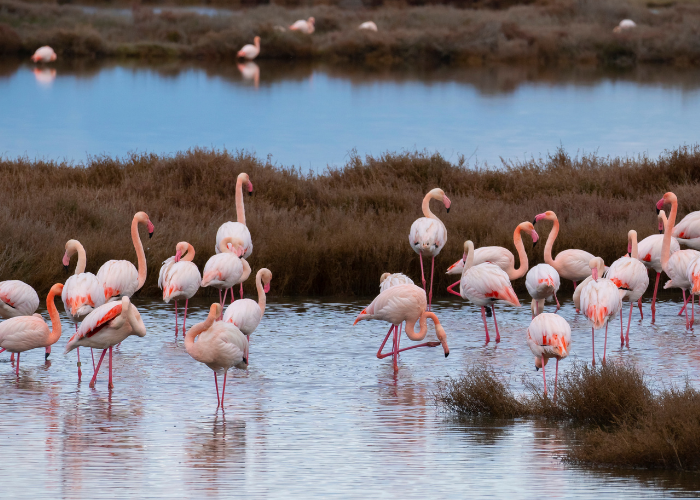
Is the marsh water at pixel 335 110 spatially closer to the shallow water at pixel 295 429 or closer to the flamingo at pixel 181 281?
the flamingo at pixel 181 281

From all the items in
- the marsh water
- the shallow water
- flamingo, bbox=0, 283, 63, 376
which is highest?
the marsh water

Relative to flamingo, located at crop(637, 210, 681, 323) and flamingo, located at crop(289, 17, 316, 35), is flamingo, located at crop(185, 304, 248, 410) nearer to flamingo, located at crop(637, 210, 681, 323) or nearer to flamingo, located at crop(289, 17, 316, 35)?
flamingo, located at crop(637, 210, 681, 323)

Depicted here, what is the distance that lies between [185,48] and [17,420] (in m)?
45.0

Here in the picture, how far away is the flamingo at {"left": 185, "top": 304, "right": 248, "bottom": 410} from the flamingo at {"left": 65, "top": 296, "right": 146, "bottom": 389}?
0.55 meters

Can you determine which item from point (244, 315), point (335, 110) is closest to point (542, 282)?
point (244, 315)

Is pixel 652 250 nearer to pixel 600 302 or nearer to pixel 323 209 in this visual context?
pixel 600 302

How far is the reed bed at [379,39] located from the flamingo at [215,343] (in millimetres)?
43204

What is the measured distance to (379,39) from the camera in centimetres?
5050

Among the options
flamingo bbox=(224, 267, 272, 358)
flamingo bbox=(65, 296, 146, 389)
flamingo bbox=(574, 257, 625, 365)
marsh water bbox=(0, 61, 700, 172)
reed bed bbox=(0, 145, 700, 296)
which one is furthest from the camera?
marsh water bbox=(0, 61, 700, 172)

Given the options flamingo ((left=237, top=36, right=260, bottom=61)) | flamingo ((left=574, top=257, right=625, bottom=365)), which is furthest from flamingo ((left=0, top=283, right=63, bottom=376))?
flamingo ((left=237, top=36, right=260, bottom=61))

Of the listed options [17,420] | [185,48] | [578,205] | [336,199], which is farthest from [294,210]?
[185,48]

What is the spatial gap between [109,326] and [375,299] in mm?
2507

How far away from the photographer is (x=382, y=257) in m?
13.8

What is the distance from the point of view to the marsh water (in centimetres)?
3081
